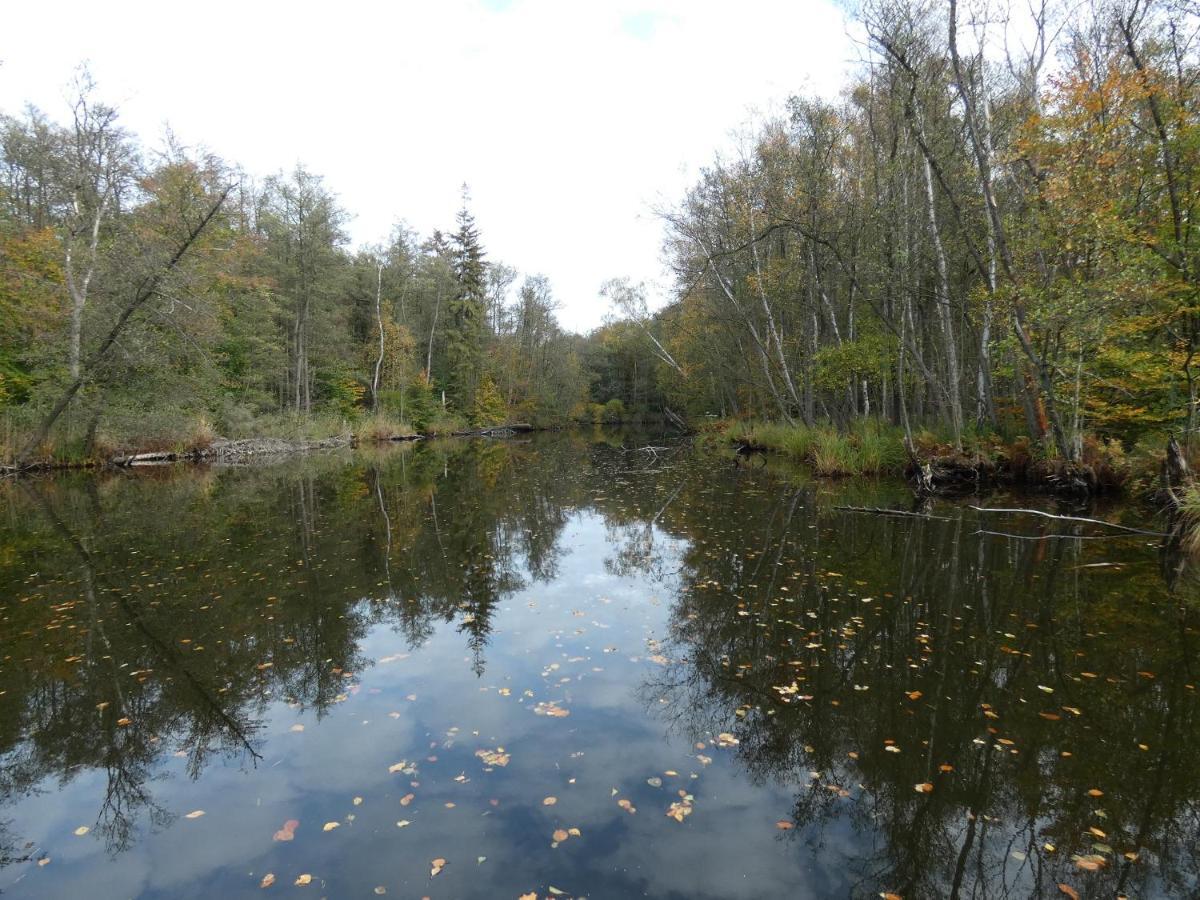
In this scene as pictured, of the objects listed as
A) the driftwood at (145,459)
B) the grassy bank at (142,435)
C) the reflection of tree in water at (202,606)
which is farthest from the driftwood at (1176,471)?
the driftwood at (145,459)

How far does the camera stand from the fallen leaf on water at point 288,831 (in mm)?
3379

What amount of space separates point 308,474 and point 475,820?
707 inches

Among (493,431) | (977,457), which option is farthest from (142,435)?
(977,457)

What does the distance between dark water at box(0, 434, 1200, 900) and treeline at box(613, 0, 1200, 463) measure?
5622 millimetres

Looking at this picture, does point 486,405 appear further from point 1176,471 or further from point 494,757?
point 494,757

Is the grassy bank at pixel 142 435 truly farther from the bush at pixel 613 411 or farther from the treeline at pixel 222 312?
the bush at pixel 613 411

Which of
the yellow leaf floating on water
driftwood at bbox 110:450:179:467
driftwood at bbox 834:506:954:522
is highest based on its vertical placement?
driftwood at bbox 110:450:179:467

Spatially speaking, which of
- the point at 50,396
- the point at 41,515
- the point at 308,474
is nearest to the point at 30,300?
the point at 50,396

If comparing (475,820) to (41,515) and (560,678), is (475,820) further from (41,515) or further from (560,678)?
(41,515)

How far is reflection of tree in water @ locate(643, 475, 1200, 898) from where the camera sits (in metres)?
3.19

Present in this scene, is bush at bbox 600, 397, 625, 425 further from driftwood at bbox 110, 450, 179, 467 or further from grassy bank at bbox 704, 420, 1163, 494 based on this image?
driftwood at bbox 110, 450, 179, 467

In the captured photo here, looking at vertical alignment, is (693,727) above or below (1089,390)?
below

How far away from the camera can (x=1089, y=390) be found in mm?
13773

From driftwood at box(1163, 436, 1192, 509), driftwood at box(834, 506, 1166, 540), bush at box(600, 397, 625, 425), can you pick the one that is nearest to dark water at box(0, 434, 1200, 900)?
driftwood at box(834, 506, 1166, 540)
